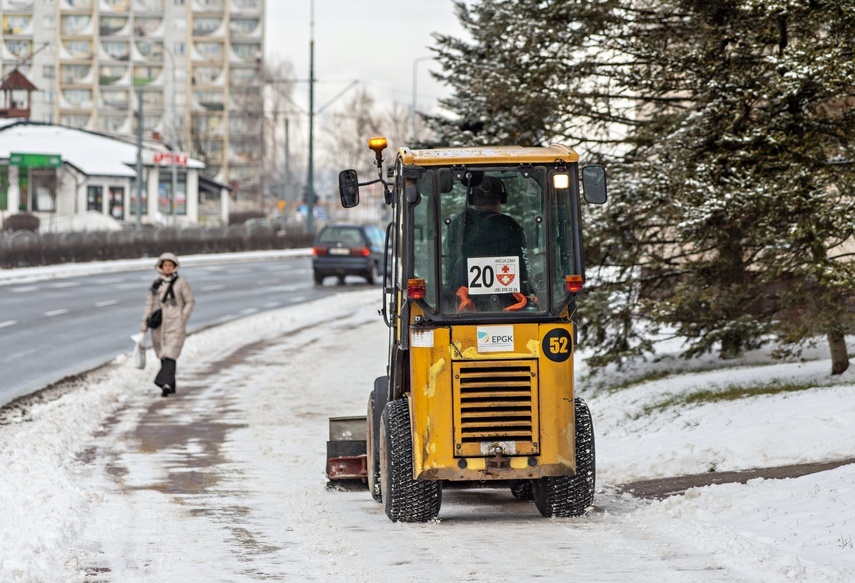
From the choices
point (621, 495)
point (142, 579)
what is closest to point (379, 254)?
point (621, 495)

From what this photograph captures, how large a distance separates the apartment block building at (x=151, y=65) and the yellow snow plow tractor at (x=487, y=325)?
11828 cm

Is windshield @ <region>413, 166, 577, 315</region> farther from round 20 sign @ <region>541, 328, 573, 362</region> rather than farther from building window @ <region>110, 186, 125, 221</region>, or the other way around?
building window @ <region>110, 186, 125, 221</region>

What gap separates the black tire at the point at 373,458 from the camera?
10.2m

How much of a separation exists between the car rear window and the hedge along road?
1292 mm

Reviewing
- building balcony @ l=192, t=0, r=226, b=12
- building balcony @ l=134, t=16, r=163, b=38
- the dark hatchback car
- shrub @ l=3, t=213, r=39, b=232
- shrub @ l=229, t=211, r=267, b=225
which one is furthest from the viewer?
building balcony @ l=192, t=0, r=226, b=12

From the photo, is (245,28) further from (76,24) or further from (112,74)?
(76,24)

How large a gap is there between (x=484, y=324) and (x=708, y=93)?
21.6ft

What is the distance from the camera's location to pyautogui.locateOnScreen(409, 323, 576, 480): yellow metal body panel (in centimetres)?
912

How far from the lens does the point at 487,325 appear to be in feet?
30.0

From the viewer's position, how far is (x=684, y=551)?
8.09m

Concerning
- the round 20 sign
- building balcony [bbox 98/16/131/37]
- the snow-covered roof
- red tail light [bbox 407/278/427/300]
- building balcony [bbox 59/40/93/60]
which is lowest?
the round 20 sign

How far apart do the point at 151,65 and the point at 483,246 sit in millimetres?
126287

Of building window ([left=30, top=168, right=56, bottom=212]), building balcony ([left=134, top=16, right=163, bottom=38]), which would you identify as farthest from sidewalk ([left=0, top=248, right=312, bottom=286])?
building balcony ([left=134, top=16, right=163, bottom=38])

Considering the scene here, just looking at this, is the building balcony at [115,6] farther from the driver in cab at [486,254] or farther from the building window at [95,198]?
the driver in cab at [486,254]
